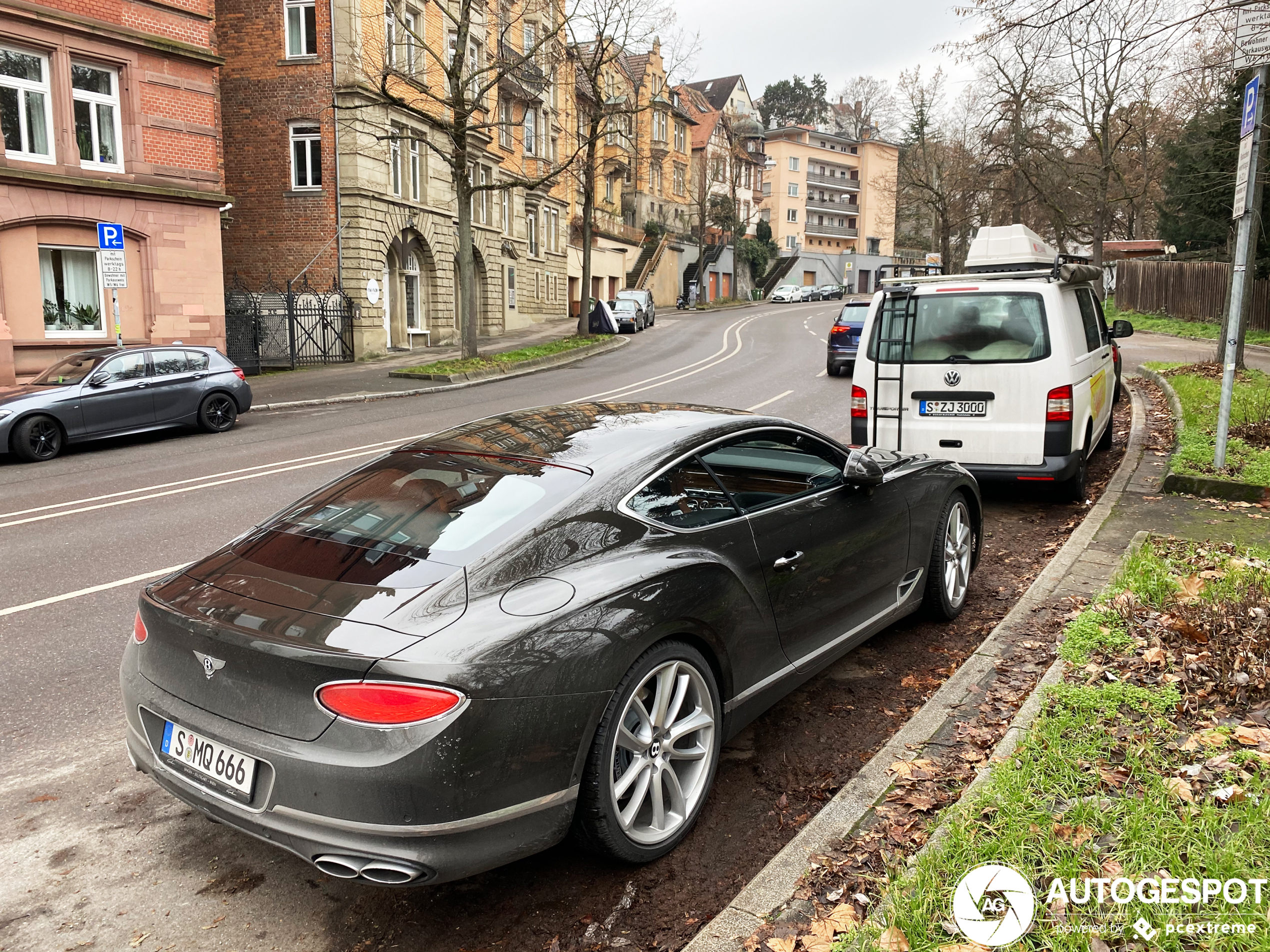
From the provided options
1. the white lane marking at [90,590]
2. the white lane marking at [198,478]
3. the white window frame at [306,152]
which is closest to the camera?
the white lane marking at [90,590]

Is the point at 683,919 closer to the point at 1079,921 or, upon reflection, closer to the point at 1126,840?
the point at 1079,921

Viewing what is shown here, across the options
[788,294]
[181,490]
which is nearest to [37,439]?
[181,490]

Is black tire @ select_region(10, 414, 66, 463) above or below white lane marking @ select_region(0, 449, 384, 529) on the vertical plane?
above

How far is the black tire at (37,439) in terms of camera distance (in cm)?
1218

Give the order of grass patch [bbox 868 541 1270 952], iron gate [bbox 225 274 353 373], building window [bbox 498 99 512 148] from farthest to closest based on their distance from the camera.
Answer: building window [bbox 498 99 512 148]
iron gate [bbox 225 274 353 373]
grass patch [bbox 868 541 1270 952]

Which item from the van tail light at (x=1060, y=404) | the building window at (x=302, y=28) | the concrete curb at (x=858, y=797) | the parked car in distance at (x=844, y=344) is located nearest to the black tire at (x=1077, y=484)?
the van tail light at (x=1060, y=404)

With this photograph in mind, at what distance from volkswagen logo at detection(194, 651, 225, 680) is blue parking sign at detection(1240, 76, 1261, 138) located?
8785 millimetres

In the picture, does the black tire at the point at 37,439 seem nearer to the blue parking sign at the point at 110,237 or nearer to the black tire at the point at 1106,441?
the blue parking sign at the point at 110,237

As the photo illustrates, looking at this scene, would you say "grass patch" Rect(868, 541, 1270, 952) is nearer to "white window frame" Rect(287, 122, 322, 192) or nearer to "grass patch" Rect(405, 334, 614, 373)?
"grass patch" Rect(405, 334, 614, 373)

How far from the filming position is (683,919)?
3045 millimetres

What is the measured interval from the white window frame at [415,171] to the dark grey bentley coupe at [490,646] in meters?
29.4

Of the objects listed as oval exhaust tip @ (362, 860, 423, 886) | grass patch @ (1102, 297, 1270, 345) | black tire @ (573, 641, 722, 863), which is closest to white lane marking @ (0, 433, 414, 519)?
black tire @ (573, 641, 722, 863)

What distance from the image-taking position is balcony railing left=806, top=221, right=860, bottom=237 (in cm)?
10306

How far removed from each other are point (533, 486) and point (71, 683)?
304 cm
